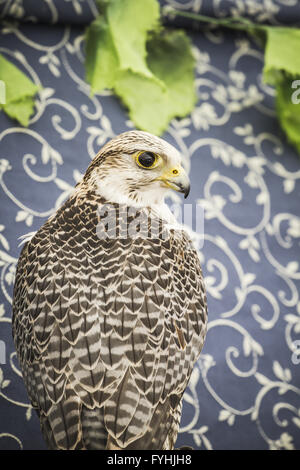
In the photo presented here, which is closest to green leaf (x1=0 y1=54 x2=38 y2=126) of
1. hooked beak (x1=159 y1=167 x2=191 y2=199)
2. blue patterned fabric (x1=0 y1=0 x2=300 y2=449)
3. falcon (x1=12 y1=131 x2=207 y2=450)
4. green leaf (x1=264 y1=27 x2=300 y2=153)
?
blue patterned fabric (x1=0 y1=0 x2=300 y2=449)

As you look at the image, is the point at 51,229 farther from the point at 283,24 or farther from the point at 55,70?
the point at 283,24

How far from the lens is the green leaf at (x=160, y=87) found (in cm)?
120

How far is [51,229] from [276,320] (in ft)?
2.15

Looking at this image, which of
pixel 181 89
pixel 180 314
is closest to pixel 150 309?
pixel 180 314

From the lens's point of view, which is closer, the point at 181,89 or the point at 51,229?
the point at 51,229

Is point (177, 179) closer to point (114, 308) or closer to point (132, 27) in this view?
point (114, 308)

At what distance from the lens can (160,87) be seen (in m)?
1.20

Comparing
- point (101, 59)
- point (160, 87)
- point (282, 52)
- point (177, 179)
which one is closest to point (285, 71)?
point (282, 52)

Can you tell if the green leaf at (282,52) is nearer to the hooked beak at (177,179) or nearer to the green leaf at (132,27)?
the green leaf at (132,27)

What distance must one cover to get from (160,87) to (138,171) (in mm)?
393

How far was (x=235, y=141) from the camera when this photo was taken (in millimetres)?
1306

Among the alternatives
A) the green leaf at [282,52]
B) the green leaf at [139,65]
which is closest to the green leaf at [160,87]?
the green leaf at [139,65]

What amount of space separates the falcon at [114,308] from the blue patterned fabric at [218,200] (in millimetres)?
169

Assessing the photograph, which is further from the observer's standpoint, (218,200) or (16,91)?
(218,200)
